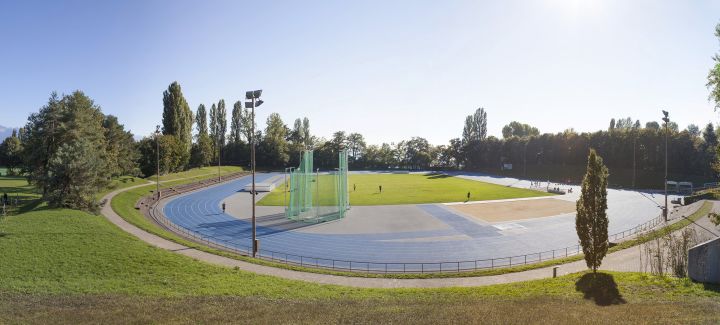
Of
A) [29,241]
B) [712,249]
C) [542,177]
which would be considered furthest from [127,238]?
[542,177]

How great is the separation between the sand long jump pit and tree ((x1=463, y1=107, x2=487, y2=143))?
81.4m

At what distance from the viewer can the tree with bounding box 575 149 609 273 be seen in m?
18.1

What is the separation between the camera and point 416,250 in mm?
28172

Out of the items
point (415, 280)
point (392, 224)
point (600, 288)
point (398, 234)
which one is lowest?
point (415, 280)

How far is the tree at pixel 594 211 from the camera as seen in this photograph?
18.1m

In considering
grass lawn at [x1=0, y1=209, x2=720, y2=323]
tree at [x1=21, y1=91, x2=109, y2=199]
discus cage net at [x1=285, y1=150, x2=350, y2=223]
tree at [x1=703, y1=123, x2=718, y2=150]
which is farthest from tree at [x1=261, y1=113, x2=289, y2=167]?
tree at [x1=703, y1=123, x2=718, y2=150]

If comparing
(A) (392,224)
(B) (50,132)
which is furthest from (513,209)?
(B) (50,132)

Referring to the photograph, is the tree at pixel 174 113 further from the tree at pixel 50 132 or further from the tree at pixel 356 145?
the tree at pixel 356 145

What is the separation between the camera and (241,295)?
15.8 m

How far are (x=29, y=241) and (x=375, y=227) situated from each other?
24.6 m

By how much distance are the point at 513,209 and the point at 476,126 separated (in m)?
91.6

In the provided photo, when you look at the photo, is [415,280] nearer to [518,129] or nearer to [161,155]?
[161,155]

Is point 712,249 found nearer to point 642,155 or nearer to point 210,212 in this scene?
A: point 210,212

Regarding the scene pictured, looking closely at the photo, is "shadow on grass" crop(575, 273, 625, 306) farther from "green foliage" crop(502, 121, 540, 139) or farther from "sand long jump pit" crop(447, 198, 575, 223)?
"green foliage" crop(502, 121, 540, 139)
